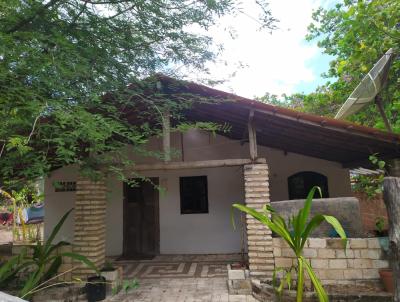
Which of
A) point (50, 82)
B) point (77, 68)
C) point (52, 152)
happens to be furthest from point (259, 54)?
point (52, 152)

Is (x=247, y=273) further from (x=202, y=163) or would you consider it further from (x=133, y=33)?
(x=133, y=33)

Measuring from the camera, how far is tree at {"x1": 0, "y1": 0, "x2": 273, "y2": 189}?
275 cm

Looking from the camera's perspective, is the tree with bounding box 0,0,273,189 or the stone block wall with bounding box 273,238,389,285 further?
the stone block wall with bounding box 273,238,389,285

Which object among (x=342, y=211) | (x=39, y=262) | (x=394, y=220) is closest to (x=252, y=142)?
(x=342, y=211)

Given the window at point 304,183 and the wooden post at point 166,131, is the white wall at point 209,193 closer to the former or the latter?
the window at point 304,183

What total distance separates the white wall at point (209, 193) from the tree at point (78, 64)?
3298mm

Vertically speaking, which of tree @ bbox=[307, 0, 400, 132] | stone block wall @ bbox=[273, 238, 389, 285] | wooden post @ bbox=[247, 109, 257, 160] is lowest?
stone block wall @ bbox=[273, 238, 389, 285]

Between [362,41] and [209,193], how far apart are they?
524cm

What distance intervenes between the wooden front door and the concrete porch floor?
20.9 inches

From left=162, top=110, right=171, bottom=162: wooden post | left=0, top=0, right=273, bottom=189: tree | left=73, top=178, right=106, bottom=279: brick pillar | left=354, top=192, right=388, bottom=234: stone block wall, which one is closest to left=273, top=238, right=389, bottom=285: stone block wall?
left=162, top=110, right=171, bottom=162: wooden post

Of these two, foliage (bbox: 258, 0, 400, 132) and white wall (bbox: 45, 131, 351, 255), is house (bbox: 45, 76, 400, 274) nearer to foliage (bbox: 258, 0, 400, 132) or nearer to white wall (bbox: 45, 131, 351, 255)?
white wall (bbox: 45, 131, 351, 255)

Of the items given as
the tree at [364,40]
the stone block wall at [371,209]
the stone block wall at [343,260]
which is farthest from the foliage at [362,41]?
the stone block wall at [343,260]

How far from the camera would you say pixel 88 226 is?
5078 mm

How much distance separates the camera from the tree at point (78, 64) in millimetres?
2746
